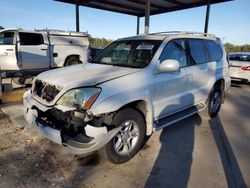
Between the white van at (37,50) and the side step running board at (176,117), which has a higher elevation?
the white van at (37,50)

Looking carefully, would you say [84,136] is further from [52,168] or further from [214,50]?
[214,50]

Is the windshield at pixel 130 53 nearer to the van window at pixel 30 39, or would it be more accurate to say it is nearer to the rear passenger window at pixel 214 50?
the rear passenger window at pixel 214 50

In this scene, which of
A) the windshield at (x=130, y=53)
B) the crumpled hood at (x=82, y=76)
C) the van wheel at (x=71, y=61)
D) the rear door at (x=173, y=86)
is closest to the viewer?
the crumpled hood at (x=82, y=76)

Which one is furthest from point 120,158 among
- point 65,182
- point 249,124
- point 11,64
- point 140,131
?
point 11,64

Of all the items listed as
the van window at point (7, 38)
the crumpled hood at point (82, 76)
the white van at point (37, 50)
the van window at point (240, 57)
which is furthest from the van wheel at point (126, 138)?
the van window at point (240, 57)

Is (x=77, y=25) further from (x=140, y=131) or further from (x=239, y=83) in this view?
(x=140, y=131)

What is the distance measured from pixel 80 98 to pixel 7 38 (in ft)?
23.9

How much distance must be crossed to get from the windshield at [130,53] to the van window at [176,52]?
7.1 inches

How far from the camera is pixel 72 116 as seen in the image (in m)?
3.00

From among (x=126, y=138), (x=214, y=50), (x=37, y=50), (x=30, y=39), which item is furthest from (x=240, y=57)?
(x=126, y=138)

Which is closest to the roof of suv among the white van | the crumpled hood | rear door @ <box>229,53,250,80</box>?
the crumpled hood

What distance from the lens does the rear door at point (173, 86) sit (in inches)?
148

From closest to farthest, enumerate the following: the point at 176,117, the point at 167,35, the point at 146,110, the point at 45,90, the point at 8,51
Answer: the point at 45,90, the point at 146,110, the point at 176,117, the point at 167,35, the point at 8,51

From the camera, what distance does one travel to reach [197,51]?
4.82m
